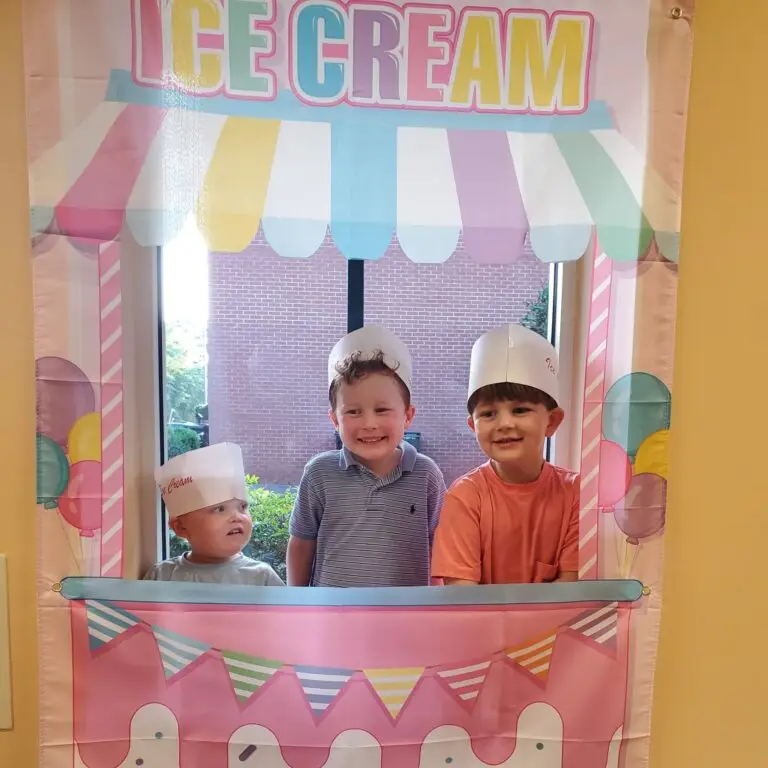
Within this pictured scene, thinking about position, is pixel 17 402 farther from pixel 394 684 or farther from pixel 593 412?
pixel 593 412

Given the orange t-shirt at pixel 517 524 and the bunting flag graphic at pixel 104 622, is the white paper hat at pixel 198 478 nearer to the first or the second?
the bunting flag graphic at pixel 104 622

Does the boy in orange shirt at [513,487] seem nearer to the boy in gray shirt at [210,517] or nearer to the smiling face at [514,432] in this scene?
the smiling face at [514,432]

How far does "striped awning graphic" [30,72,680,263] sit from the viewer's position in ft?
2.84

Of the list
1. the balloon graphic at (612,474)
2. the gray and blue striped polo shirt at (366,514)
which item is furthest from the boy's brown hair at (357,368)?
the balloon graphic at (612,474)

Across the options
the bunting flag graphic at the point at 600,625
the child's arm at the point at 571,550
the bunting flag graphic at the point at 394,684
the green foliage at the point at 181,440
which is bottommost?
the bunting flag graphic at the point at 394,684

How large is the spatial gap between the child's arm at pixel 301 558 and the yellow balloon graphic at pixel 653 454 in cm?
47

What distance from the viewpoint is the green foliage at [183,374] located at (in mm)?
967

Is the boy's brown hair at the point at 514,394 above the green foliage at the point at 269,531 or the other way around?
above

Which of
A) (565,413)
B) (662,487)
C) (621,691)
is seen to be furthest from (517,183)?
(621,691)

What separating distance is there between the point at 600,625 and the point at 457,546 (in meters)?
0.23

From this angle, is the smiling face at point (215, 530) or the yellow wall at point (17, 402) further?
the smiling face at point (215, 530)

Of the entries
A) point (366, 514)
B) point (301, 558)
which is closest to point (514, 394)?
point (366, 514)

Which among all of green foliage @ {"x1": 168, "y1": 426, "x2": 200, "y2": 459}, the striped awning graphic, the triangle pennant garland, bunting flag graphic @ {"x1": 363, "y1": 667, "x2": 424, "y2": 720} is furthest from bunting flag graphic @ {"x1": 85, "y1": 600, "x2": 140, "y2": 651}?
the striped awning graphic

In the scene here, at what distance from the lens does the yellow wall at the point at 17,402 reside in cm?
88
